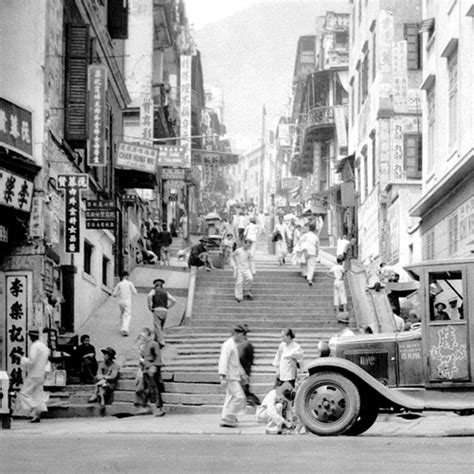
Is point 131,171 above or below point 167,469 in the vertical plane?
above

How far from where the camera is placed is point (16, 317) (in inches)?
858

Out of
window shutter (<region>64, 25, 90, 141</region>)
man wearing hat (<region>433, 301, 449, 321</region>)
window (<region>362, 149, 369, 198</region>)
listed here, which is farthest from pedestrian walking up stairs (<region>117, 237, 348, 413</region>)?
window (<region>362, 149, 369, 198</region>)

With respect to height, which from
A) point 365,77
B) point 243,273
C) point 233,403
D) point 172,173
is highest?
point 365,77

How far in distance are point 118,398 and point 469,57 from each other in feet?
33.1

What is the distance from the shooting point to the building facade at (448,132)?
24.2 metres

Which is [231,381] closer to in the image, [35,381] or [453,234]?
[35,381]

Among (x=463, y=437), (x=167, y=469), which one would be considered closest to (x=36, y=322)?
(x=463, y=437)

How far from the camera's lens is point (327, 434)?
14.1 metres

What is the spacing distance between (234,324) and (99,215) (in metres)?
4.22

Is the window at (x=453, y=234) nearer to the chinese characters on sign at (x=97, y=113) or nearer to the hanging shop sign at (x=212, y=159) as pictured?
the chinese characters on sign at (x=97, y=113)

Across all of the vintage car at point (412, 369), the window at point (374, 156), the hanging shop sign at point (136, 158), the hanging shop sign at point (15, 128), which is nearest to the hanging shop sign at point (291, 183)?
the window at point (374, 156)

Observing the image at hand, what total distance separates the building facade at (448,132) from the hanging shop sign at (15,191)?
8261 mm

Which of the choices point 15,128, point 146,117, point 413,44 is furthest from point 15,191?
point 146,117

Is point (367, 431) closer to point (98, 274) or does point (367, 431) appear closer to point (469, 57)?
point (469, 57)
